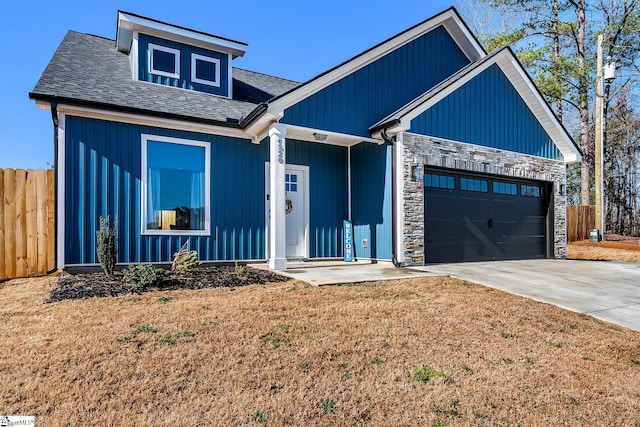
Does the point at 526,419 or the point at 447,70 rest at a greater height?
the point at 447,70

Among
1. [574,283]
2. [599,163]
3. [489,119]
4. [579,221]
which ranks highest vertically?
[489,119]

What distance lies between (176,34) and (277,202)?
16.4 feet

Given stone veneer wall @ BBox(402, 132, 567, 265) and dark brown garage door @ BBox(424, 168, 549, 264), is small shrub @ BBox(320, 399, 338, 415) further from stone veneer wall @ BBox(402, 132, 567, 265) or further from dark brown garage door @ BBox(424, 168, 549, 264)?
dark brown garage door @ BBox(424, 168, 549, 264)

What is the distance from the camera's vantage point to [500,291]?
5742 millimetres

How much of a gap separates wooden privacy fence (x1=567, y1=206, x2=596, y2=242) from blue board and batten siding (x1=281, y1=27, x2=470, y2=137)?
9016 mm

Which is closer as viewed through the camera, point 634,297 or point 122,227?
point 634,297

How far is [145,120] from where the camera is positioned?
7.33 metres

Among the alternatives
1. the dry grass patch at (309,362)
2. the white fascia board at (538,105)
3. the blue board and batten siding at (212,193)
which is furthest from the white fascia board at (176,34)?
the white fascia board at (538,105)

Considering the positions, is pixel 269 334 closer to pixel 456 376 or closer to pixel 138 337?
pixel 138 337

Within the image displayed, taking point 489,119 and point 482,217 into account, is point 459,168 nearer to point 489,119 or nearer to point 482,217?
point 482,217

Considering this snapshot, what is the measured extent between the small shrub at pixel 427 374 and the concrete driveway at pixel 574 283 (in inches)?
118

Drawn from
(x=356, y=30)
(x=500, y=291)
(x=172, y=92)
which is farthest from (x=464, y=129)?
(x=356, y=30)

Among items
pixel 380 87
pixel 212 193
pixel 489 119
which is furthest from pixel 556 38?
pixel 212 193

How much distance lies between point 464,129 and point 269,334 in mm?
7508
